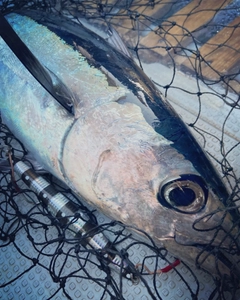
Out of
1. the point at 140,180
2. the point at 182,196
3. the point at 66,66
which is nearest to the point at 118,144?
the point at 140,180

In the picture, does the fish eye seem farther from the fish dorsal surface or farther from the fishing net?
the fish dorsal surface

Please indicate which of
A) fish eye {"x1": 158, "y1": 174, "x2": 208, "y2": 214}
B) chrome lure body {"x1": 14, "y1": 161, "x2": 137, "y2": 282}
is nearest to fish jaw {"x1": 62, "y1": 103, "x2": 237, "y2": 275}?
fish eye {"x1": 158, "y1": 174, "x2": 208, "y2": 214}

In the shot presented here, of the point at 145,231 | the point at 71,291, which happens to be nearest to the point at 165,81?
the point at 145,231

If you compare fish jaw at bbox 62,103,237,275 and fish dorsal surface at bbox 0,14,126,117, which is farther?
fish dorsal surface at bbox 0,14,126,117

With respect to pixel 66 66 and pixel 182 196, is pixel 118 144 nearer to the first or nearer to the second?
pixel 182 196

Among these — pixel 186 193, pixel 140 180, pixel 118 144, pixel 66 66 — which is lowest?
pixel 186 193

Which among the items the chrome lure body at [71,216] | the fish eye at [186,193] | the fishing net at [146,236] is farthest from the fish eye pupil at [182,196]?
the chrome lure body at [71,216]

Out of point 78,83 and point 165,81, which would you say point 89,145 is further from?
point 165,81

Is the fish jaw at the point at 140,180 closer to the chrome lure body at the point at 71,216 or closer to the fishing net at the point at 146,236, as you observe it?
the fishing net at the point at 146,236
